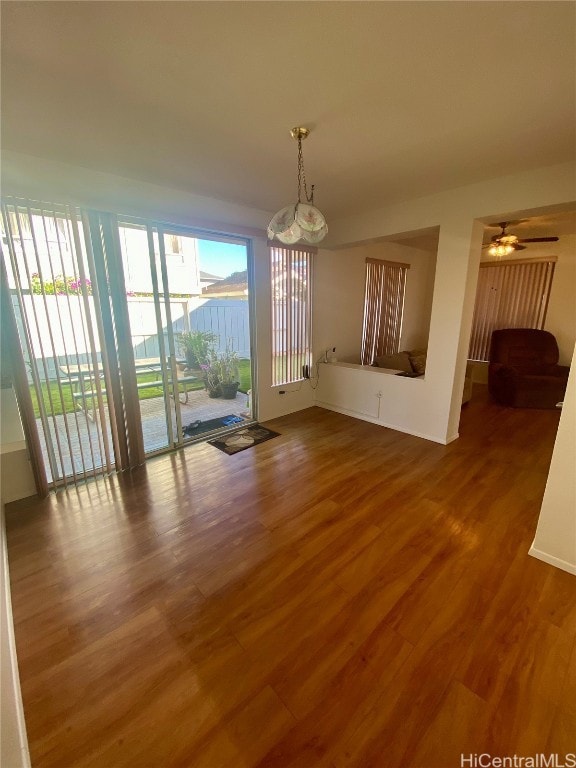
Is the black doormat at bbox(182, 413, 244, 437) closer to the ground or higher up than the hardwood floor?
higher up

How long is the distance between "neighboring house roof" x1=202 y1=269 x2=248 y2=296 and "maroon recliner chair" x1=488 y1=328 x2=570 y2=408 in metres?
4.05

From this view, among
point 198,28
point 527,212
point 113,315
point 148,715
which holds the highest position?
point 198,28

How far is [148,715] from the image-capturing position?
113 centimetres

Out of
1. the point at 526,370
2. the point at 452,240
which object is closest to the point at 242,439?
the point at 452,240

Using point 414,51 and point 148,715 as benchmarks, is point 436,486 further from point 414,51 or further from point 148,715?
point 414,51

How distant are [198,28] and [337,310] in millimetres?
3661

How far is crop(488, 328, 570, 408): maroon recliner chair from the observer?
4355 millimetres

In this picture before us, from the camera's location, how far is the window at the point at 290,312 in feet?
12.6

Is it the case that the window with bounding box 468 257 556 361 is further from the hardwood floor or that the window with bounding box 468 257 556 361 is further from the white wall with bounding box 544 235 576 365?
the hardwood floor

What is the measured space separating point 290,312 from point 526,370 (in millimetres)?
3870

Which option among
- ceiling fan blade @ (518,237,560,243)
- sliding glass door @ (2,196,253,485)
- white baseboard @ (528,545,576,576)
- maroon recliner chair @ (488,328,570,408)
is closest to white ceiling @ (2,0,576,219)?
sliding glass door @ (2,196,253,485)

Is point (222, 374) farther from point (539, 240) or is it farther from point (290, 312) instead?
point (539, 240)

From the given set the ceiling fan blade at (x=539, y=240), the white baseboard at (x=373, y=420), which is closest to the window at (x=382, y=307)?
the white baseboard at (x=373, y=420)

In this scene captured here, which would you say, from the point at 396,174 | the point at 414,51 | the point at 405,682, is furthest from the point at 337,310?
the point at 405,682
